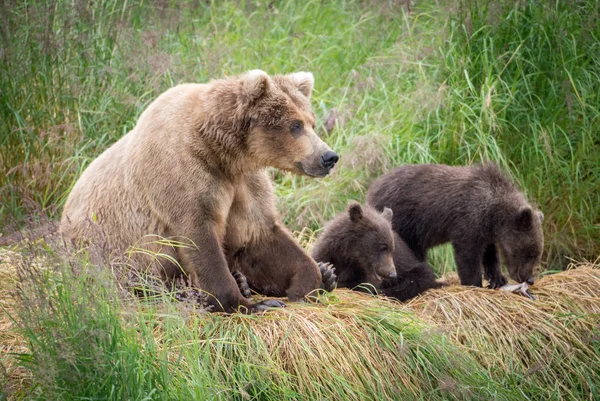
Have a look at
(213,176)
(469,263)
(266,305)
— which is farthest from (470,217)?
(213,176)

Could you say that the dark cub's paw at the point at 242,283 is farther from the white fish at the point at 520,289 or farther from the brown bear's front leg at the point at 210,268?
the white fish at the point at 520,289

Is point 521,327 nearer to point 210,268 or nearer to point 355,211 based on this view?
point 355,211

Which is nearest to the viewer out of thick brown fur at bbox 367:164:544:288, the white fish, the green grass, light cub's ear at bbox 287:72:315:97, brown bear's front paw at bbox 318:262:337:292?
light cub's ear at bbox 287:72:315:97

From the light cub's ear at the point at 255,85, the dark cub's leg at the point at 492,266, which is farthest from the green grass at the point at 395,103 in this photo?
the light cub's ear at the point at 255,85

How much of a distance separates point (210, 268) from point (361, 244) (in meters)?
1.52

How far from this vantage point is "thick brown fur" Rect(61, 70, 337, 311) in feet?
17.1

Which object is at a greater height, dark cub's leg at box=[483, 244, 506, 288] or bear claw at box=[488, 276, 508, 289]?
dark cub's leg at box=[483, 244, 506, 288]

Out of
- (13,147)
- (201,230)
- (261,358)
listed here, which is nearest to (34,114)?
(13,147)

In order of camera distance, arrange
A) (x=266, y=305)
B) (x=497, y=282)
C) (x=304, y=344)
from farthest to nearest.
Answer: (x=497, y=282)
(x=266, y=305)
(x=304, y=344)

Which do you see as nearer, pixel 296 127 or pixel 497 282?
pixel 296 127

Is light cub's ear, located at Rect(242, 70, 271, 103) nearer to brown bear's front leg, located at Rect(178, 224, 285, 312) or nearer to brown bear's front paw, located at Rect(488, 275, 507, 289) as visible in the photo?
brown bear's front leg, located at Rect(178, 224, 285, 312)

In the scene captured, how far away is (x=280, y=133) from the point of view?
17.4ft

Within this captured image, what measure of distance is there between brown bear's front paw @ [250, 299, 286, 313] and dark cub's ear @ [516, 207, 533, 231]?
6.82 feet

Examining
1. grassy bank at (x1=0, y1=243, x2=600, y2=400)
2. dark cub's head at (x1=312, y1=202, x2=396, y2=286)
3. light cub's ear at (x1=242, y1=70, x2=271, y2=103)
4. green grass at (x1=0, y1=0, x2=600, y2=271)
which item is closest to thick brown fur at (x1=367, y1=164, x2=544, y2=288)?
grassy bank at (x1=0, y1=243, x2=600, y2=400)
